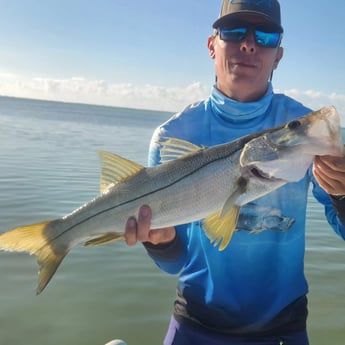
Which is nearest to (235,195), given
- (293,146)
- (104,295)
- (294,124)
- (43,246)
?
(293,146)

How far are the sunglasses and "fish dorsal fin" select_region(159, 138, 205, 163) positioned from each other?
1194 mm

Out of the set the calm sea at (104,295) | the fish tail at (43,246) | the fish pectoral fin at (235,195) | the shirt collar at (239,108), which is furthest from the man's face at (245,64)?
the calm sea at (104,295)

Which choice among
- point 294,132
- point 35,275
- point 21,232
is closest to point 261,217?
point 294,132

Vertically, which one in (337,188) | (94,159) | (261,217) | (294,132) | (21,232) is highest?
(294,132)

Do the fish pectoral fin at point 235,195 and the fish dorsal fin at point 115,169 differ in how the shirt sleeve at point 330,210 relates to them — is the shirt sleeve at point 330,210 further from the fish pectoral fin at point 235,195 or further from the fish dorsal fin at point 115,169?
the fish dorsal fin at point 115,169

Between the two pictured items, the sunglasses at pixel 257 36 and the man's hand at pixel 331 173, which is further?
the sunglasses at pixel 257 36

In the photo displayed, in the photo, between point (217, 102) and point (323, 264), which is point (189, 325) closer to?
point (217, 102)

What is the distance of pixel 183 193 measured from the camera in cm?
324

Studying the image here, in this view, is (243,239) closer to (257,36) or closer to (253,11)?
(257,36)

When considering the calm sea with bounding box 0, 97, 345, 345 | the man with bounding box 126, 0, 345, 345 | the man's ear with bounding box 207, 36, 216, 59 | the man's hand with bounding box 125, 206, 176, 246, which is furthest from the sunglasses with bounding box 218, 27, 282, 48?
the calm sea with bounding box 0, 97, 345, 345

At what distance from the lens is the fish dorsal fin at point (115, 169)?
3453 mm

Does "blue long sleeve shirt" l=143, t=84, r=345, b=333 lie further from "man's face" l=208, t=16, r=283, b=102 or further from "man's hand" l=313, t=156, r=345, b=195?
"man's hand" l=313, t=156, r=345, b=195

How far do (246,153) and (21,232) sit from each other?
6.38 ft

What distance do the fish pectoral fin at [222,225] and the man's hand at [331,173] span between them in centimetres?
65
